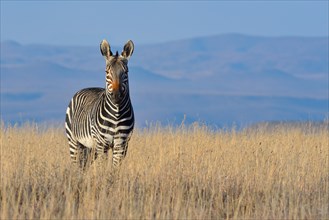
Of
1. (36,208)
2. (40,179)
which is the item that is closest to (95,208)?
(36,208)

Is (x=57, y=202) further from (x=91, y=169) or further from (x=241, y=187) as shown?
(x=241, y=187)

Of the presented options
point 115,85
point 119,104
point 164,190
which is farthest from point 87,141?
point 164,190

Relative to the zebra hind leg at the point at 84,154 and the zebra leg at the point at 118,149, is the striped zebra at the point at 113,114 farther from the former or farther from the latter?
the zebra hind leg at the point at 84,154

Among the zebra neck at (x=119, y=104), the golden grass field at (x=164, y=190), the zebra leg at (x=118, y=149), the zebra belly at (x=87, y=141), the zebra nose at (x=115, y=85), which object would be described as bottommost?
the golden grass field at (x=164, y=190)

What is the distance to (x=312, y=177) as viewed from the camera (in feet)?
41.0

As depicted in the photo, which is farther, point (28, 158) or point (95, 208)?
point (28, 158)

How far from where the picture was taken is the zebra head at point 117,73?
10992 mm

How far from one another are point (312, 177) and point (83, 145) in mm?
3377

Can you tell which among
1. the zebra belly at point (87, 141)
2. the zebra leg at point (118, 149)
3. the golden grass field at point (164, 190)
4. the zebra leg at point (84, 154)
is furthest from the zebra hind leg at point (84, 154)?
the zebra leg at point (118, 149)

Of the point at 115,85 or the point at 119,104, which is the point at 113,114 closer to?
the point at 119,104

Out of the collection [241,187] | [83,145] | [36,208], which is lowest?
[36,208]

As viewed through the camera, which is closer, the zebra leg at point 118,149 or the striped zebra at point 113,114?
the striped zebra at point 113,114

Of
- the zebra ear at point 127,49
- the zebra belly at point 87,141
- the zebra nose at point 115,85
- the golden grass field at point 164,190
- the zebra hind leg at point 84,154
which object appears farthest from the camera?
the zebra hind leg at point 84,154

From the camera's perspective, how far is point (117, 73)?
432 inches
